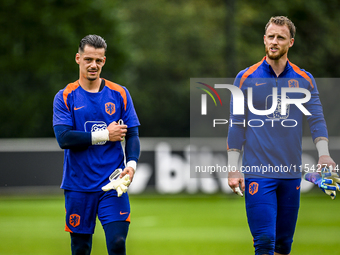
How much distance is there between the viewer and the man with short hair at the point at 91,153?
18.2 feet

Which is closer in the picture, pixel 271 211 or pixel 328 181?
pixel 328 181

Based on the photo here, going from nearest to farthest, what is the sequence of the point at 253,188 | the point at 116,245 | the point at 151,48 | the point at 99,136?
1. the point at 116,245
2. the point at 99,136
3. the point at 253,188
4. the point at 151,48

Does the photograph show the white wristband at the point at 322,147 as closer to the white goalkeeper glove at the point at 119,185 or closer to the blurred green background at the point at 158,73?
the white goalkeeper glove at the point at 119,185

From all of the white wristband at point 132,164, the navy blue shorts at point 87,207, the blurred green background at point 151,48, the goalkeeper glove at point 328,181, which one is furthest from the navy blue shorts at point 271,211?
the blurred green background at point 151,48

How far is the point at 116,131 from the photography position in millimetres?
5562

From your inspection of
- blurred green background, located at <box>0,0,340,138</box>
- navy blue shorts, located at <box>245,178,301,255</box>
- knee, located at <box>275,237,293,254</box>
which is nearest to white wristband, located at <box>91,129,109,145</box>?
navy blue shorts, located at <box>245,178,301,255</box>

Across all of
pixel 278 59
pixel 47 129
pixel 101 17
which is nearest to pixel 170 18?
pixel 101 17

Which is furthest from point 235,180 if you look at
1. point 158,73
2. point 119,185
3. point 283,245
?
point 158,73

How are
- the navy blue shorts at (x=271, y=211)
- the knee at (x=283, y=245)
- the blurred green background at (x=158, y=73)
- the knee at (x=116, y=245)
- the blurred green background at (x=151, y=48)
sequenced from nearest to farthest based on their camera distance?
1. the knee at (x=116, y=245)
2. the navy blue shorts at (x=271, y=211)
3. the knee at (x=283, y=245)
4. the blurred green background at (x=158, y=73)
5. the blurred green background at (x=151, y=48)

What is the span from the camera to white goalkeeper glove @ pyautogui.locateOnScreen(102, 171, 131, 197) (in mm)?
5449

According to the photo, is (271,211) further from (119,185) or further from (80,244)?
A: (80,244)

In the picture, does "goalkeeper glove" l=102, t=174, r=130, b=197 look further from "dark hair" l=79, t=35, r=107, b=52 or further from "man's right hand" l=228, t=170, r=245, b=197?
"dark hair" l=79, t=35, r=107, b=52

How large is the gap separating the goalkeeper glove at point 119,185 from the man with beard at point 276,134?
100 cm

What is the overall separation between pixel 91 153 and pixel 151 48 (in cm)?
3064
